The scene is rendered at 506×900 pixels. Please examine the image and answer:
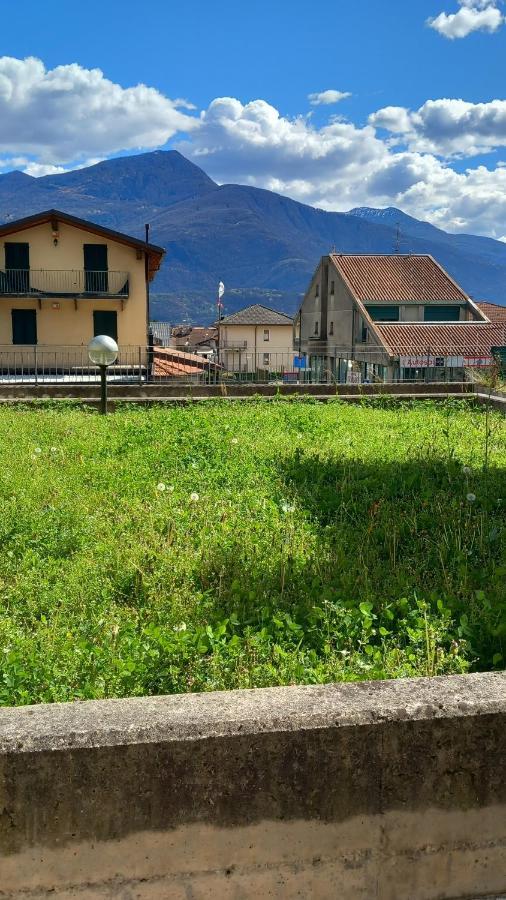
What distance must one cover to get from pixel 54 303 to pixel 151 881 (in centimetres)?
3451

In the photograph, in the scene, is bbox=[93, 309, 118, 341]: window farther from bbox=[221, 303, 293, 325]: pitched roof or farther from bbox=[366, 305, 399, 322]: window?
bbox=[221, 303, 293, 325]: pitched roof

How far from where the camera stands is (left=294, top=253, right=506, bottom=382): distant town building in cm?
4016

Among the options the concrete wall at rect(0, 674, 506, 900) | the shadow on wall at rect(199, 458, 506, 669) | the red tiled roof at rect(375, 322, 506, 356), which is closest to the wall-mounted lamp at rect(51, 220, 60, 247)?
the red tiled roof at rect(375, 322, 506, 356)

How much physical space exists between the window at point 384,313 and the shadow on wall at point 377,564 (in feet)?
141

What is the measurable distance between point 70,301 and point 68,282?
904 millimetres

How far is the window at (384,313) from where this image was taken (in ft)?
161

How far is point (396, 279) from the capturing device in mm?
51562

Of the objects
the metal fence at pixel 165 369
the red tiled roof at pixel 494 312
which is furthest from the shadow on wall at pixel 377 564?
the red tiled roof at pixel 494 312

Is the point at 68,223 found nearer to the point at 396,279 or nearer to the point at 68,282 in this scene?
the point at 68,282

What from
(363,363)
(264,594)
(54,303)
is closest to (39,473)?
(264,594)

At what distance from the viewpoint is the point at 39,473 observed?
7703 millimetres

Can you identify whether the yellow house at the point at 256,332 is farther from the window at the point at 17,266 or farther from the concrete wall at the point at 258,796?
the concrete wall at the point at 258,796

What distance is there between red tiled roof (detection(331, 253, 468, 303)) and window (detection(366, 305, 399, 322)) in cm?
59

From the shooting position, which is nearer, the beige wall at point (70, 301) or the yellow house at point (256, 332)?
the beige wall at point (70, 301)
